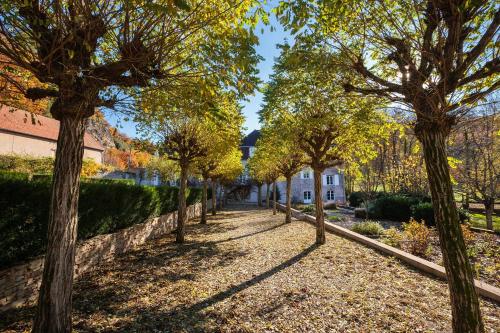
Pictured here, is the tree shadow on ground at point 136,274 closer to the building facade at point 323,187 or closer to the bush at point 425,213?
the bush at point 425,213

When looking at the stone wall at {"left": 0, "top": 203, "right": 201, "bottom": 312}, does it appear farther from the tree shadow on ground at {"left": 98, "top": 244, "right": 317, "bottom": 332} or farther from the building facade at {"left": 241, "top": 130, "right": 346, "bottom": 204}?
the building facade at {"left": 241, "top": 130, "right": 346, "bottom": 204}

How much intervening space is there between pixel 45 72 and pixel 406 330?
6.01 m

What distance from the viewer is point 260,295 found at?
199 inches

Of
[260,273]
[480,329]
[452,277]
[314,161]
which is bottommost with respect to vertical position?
[260,273]

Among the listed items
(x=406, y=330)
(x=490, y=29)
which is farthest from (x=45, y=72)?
(x=406, y=330)

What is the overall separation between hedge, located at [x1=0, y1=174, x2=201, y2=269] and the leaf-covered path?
1.06m

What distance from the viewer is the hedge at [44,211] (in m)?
4.51

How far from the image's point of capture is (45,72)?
3.30 m

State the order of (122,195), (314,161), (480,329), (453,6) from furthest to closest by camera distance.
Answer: (314,161), (122,195), (480,329), (453,6)

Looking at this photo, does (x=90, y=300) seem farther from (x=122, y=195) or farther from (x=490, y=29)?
(x=490, y=29)

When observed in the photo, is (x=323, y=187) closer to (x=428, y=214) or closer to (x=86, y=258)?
(x=428, y=214)

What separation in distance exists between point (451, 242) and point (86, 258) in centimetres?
749

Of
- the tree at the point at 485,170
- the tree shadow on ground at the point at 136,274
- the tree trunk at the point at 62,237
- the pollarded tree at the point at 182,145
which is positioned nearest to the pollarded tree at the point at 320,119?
the pollarded tree at the point at 182,145

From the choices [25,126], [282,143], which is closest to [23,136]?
[25,126]
